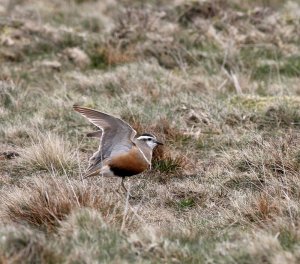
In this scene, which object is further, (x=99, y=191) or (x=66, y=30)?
(x=66, y=30)

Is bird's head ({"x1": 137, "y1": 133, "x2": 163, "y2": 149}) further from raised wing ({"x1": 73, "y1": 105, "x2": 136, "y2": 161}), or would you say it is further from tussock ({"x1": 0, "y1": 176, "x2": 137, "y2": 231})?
tussock ({"x1": 0, "y1": 176, "x2": 137, "y2": 231})

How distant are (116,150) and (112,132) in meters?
0.16

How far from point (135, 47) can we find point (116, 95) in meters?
2.48

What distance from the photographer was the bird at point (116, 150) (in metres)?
6.00

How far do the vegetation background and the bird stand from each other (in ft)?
0.71

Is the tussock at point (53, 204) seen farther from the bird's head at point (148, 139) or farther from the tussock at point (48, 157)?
the tussock at point (48, 157)

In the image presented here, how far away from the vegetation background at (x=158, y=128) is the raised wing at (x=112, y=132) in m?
0.30

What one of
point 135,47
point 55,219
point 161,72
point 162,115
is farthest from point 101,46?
point 55,219

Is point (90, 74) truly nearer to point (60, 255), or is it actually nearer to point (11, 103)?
point (11, 103)

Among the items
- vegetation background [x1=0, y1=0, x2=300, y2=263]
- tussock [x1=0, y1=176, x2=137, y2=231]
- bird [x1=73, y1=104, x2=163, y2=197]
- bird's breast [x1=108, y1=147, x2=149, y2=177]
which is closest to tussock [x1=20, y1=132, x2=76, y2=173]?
vegetation background [x1=0, y1=0, x2=300, y2=263]

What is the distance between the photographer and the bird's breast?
5.99m

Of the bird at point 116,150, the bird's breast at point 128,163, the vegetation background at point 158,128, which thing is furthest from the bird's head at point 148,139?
the vegetation background at point 158,128

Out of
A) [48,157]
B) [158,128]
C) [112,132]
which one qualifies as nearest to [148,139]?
[112,132]

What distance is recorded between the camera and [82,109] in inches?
236
